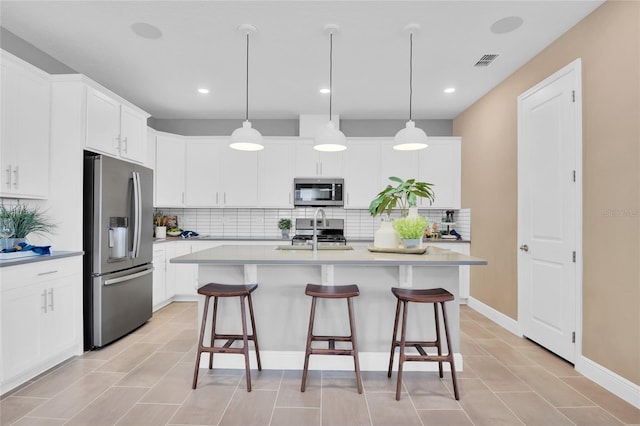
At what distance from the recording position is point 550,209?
2969 mm

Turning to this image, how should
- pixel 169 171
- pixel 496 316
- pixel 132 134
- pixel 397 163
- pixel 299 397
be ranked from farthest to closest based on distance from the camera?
pixel 397 163, pixel 169 171, pixel 496 316, pixel 132 134, pixel 299 397

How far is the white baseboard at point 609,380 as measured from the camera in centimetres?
215

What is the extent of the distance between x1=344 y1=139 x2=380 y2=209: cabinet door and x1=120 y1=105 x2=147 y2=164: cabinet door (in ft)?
8.78

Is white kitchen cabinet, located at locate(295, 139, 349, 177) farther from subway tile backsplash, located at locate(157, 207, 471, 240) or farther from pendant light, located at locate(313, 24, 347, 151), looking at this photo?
pendant light, located at locate(313, 24, 347, 151)

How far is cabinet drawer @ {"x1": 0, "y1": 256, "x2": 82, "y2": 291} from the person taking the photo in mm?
2229

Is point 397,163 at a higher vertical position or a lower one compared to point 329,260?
higher

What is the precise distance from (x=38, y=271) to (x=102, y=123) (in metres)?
1.43

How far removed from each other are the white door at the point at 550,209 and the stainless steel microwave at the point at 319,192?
2.32 meters

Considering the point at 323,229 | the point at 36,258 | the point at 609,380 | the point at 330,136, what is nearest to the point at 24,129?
the point at 36,258

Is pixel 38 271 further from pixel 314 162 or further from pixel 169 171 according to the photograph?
pixel 314 162

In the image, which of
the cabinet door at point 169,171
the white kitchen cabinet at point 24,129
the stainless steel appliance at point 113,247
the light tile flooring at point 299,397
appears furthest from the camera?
the cabinet door at point 169,171

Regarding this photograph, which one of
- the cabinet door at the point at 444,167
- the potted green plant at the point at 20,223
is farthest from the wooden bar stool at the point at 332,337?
the cabinet door at the point at 444,167

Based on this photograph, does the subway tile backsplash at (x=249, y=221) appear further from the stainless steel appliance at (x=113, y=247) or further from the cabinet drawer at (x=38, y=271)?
the cabinet drawer at (x=38, y=271)

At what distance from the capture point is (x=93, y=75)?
12.1 feet
